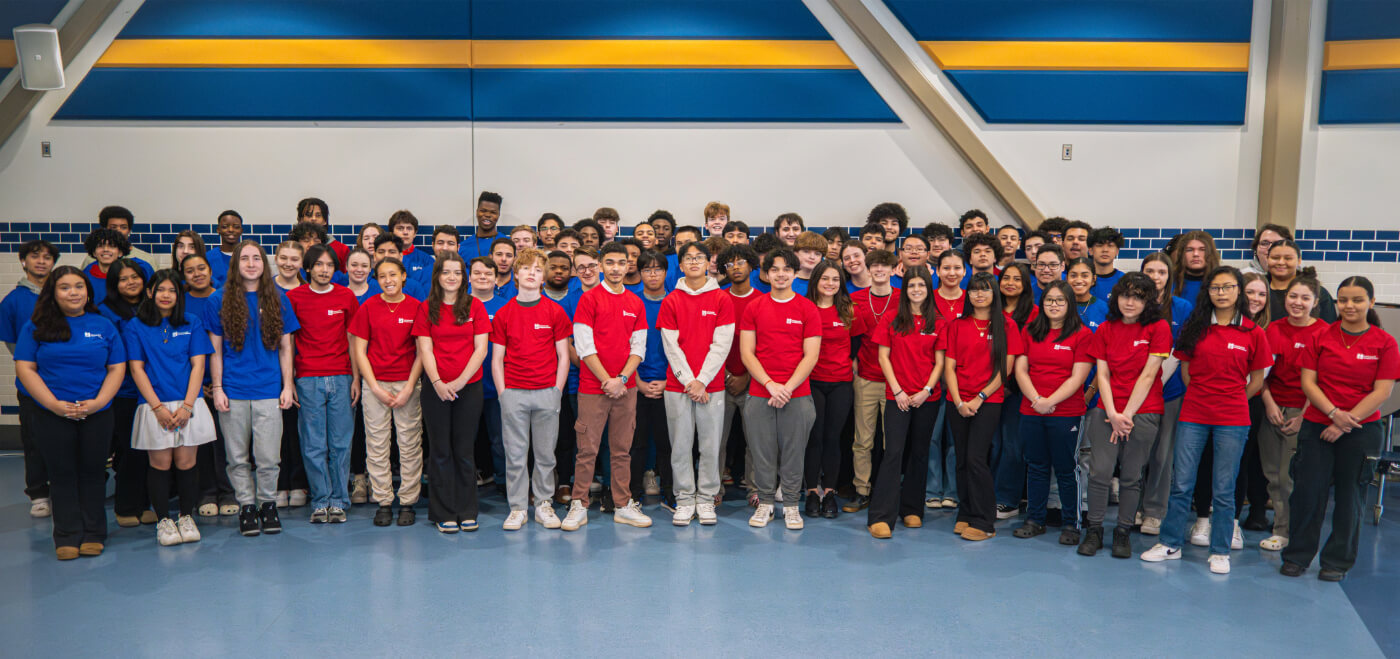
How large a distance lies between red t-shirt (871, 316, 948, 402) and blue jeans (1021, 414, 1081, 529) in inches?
21.6

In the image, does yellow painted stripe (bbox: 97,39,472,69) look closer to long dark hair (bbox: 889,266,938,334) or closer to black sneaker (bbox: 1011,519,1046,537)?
long dark hair (bbox: 889,266,938,334)

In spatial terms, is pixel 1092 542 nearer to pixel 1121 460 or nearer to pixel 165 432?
pixel 1121 460

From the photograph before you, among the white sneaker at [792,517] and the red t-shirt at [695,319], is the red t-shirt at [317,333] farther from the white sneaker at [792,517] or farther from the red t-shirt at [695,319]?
the white sneaker at [792,517]

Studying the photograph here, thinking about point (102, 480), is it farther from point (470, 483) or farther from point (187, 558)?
point (470, 483)

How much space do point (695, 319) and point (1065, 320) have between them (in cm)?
199

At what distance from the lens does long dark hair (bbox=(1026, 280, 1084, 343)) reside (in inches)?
190

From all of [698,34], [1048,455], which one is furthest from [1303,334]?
[698,34]

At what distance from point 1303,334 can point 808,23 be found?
165 inches

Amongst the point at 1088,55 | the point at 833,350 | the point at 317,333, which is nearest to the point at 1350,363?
the point at 833,350

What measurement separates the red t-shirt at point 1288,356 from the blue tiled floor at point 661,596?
2.86ft

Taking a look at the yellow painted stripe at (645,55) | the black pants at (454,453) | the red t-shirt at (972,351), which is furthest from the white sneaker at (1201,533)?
the yellow painted stripe at (645,55)

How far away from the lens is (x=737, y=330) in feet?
17.2

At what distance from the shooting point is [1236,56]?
22.9 feet

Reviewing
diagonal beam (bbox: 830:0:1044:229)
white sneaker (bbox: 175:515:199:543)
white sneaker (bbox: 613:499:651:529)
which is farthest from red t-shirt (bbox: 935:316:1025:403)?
white sneaker (bbox: 175:515:199:543)
